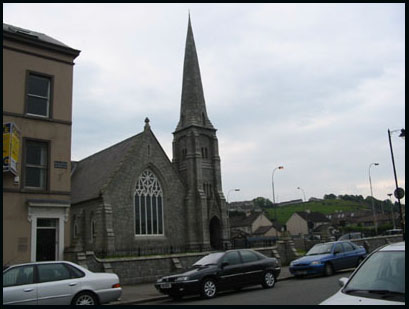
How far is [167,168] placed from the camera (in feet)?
124

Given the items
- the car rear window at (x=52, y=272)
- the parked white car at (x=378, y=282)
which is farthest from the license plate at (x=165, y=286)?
the parked white car at (x=378, y=282)

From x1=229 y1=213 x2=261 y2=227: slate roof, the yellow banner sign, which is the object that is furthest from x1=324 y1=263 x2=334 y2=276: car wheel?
x1=229 y1=213 x2=261 y2=227: slate roof

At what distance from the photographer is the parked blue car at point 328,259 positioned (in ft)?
60.2

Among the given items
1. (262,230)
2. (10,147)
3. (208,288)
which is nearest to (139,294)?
(208,288)

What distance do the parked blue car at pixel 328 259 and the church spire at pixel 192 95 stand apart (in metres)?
26.8

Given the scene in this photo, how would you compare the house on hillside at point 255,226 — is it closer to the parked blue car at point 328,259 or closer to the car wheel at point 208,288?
the parked blue car at point 328,259

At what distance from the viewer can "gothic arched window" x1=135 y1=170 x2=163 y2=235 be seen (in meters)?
35.1

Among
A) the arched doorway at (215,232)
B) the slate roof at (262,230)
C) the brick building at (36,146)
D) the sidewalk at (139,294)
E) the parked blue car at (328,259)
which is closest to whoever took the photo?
the sidewalk at (139,294)

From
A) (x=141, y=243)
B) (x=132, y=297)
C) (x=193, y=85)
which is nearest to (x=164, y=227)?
(x=141, y=243)

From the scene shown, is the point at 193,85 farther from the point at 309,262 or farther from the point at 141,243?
the point at 309,262

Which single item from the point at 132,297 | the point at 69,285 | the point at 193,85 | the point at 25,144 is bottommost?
the point at 132,297

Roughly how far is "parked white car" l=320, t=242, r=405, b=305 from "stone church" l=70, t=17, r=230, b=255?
23.4m

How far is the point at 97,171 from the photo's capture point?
39.2 m
